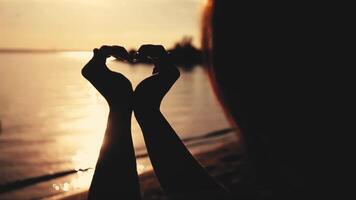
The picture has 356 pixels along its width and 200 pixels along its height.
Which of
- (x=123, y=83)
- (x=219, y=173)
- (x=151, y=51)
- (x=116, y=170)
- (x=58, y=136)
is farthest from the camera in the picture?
→ (x=58, y=136)

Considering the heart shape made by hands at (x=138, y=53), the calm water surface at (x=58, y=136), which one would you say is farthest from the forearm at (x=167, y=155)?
the calm water surface at (x=58, y=136)

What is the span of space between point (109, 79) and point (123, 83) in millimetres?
79

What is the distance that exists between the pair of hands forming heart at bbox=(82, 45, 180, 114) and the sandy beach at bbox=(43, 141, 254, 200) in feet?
7.47

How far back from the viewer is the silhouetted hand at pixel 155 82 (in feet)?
7.80

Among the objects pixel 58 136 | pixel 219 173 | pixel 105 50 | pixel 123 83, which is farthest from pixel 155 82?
pixel 58 136

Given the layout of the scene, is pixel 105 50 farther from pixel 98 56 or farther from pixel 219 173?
pixel 219 173

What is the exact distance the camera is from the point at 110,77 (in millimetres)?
2336

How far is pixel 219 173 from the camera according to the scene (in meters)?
7.62

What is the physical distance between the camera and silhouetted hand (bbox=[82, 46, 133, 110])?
7.67 ft

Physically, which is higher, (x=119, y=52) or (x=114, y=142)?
(x=119, y=52)

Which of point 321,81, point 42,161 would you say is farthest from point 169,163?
point 42,161

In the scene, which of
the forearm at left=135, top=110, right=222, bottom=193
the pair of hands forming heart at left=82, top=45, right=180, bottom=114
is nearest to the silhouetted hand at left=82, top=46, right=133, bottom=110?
the pair of hands forming heart at left=82, top=45, right=180, bottom=114

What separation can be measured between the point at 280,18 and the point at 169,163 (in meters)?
0.98

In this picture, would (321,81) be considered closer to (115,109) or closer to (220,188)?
(220,188)
